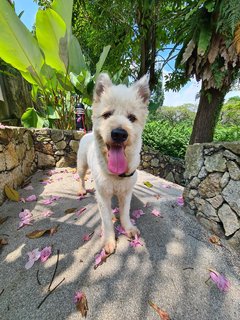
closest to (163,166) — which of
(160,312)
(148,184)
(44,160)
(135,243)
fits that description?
(148,184)

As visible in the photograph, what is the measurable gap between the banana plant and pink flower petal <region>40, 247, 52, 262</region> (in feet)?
10.1

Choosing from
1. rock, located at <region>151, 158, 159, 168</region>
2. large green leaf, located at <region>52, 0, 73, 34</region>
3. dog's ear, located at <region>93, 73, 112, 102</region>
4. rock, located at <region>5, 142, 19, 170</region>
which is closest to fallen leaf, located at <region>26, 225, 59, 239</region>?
rock, located at <region>5, 142, 19, 170</region>

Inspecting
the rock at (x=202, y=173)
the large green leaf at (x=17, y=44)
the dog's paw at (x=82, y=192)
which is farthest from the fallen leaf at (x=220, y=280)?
the large green leaf at (x=17, y=44)

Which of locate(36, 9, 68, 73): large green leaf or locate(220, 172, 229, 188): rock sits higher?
locate(36, 9, 68, 73): large green leaf

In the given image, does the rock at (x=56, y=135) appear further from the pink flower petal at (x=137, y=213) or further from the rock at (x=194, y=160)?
the rock at (x=194, y=160)

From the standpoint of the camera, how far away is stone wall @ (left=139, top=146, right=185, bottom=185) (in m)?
4.26

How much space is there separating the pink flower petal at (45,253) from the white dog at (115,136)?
522 millimetres

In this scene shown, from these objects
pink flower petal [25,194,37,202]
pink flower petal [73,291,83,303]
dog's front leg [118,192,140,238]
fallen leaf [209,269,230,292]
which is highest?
dog's front leg [118,192,140,238]

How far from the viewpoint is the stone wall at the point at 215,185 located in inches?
71.9

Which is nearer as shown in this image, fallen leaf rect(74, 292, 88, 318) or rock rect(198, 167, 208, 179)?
fallen leaf rect(74, 292, 88, 318)

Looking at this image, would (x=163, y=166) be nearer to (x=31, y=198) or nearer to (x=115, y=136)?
(x=31, y=198)

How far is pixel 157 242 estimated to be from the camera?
193 centimetres

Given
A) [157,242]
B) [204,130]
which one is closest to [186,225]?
[157,242]

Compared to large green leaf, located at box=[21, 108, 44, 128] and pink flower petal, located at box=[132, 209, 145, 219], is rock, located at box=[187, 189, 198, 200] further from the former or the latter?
large green leaf, located at box=[21, 108, 44, 128]
